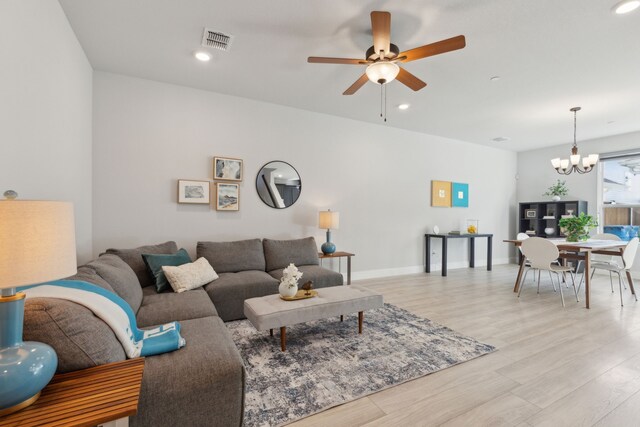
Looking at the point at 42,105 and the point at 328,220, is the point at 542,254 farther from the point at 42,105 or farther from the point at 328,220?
the point at 42,105

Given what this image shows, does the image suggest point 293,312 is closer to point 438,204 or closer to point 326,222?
point 326,222

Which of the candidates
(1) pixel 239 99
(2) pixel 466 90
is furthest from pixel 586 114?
(1) pixel 239 99

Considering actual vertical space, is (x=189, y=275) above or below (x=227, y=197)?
below

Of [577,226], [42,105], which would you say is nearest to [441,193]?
[577,226]

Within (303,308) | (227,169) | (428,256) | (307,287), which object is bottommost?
(428,256)

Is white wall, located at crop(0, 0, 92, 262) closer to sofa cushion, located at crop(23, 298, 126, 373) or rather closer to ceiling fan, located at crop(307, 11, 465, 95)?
sofa cushion, located at crop(23, 298, 126, 373)

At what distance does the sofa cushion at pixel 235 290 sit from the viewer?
119 inches

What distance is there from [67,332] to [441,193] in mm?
6161

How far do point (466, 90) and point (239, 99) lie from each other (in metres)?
3.11

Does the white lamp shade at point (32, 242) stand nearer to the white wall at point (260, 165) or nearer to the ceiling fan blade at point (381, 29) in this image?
the ceiling fan blade at point (381, 29)

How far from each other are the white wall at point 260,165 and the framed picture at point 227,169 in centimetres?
10

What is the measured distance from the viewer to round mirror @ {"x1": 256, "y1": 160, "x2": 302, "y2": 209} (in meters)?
4.32

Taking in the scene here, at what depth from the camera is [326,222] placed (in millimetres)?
4359

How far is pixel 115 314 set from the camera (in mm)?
1418
